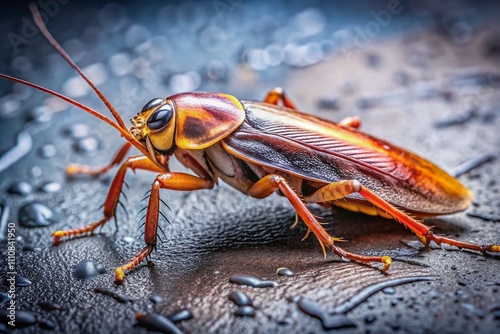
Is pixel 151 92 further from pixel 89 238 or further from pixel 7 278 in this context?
pixel 7 278

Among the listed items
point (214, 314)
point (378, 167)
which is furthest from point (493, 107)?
point (214, 314)

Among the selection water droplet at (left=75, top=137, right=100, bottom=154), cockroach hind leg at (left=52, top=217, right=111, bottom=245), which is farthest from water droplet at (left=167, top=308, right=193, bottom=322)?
water droplet at (left=75, top=137, right=100, bottom=154)

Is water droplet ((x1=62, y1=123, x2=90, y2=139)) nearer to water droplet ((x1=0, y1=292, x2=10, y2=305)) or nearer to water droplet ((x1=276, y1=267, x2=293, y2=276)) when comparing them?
water droplet ((x1=0, y1=292, x2=10, y2=305))

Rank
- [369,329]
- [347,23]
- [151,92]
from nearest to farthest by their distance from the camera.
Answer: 1. [369,329]
2. [151,92]
3. [347,23]

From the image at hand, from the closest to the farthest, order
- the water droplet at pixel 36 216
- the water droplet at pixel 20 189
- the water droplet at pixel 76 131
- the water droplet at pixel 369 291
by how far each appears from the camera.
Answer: the water droplet at pixel 369 291 < the water droplet at pixel 36 216 < the water droplet at pixel 20 189 < the water droplet at pixel 76 131

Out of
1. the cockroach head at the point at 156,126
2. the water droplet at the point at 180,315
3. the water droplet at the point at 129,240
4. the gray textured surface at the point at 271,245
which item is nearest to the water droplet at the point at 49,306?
the gray textured surface at the point at 271,245

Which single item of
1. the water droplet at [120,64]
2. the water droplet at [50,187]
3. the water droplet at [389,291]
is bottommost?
the water droplet at [389,291]

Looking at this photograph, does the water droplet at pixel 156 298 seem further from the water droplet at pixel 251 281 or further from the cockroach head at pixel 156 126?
the cockroach head at pixel 156 126
